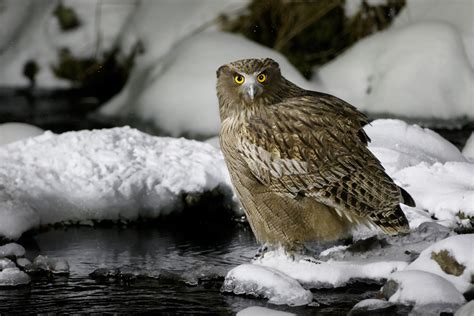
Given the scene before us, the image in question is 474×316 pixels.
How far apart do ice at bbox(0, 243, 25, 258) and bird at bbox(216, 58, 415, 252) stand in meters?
1.31

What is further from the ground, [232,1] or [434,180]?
[232,1]

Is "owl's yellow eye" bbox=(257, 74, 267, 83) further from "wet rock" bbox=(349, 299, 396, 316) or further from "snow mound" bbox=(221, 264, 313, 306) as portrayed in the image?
"wet rock" bbox=(349, 299, 396, 316)

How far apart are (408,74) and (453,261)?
5.45m

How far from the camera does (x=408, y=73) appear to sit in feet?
34.8

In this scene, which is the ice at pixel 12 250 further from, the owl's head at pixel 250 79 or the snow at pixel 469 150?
the snow at pixel 469 150

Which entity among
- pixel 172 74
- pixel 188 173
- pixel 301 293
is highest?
pixel 172 74

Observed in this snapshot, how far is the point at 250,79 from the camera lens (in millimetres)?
5859

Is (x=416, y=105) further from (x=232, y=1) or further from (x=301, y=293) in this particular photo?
(x=301, y=293)

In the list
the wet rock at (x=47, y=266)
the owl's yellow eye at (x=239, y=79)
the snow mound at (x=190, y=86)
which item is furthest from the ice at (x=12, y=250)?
the snow mound at (x=190, y=86)

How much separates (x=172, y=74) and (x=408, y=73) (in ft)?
7.57

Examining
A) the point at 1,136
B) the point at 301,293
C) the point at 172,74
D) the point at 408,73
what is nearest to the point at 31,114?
the point at 172,74

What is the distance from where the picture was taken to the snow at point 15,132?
8617 mm

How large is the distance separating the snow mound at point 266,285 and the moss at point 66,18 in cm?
744

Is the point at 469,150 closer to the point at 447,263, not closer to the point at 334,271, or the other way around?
the point at 334,271
